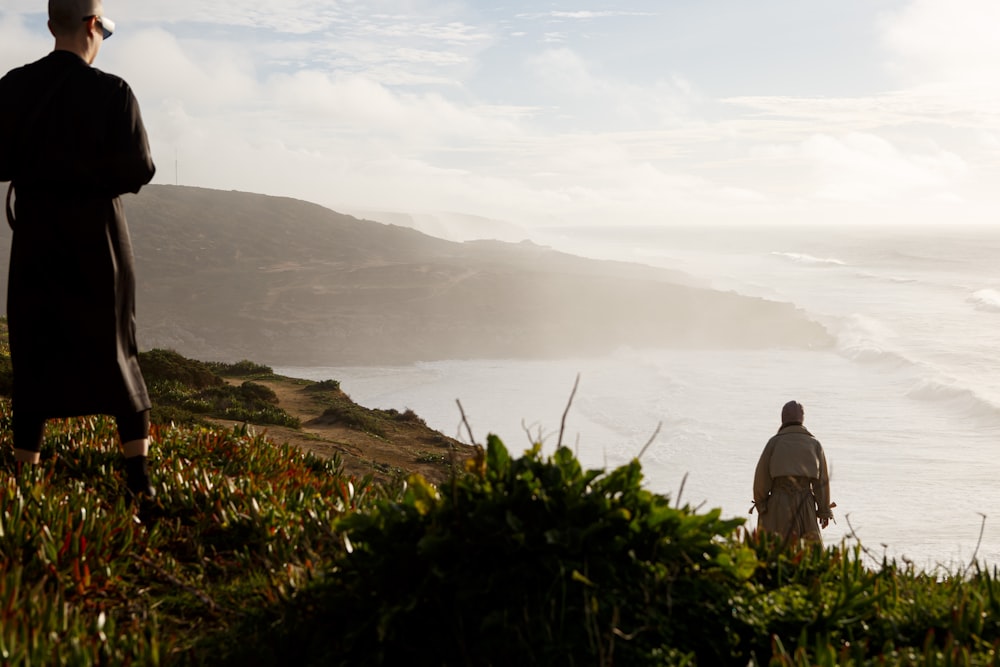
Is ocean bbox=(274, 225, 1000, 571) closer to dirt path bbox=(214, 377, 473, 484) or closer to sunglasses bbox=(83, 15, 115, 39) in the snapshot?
dirt path bbox=(214, 377, 473, 484)

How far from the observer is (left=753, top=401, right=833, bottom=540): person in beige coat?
7305 mm

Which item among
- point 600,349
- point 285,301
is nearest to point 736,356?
point 600,349

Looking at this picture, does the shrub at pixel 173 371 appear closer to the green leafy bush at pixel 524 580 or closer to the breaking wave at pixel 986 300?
the green leafy bush at pixel 524 580

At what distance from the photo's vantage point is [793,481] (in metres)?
7.40

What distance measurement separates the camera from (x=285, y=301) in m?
77.2

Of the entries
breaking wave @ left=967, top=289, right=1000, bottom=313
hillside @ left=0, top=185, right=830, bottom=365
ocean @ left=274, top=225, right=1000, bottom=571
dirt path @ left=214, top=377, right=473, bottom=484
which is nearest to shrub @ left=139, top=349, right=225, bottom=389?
dirt path @ left=214, top=377, right=473, bottom=484

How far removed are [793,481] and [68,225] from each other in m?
5.88

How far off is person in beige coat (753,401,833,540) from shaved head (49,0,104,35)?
5.80 meters

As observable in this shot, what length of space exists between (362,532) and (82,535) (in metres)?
1.51

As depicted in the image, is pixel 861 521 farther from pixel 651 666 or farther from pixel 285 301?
pixel 285 301

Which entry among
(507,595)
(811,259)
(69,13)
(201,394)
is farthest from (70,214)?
(811,259)

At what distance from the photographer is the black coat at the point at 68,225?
4.19 meters

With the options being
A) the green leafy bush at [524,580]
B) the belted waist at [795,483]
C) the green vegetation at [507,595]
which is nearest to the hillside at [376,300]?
the belted waist at [795,483]

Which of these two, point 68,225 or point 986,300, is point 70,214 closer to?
point 68,225
